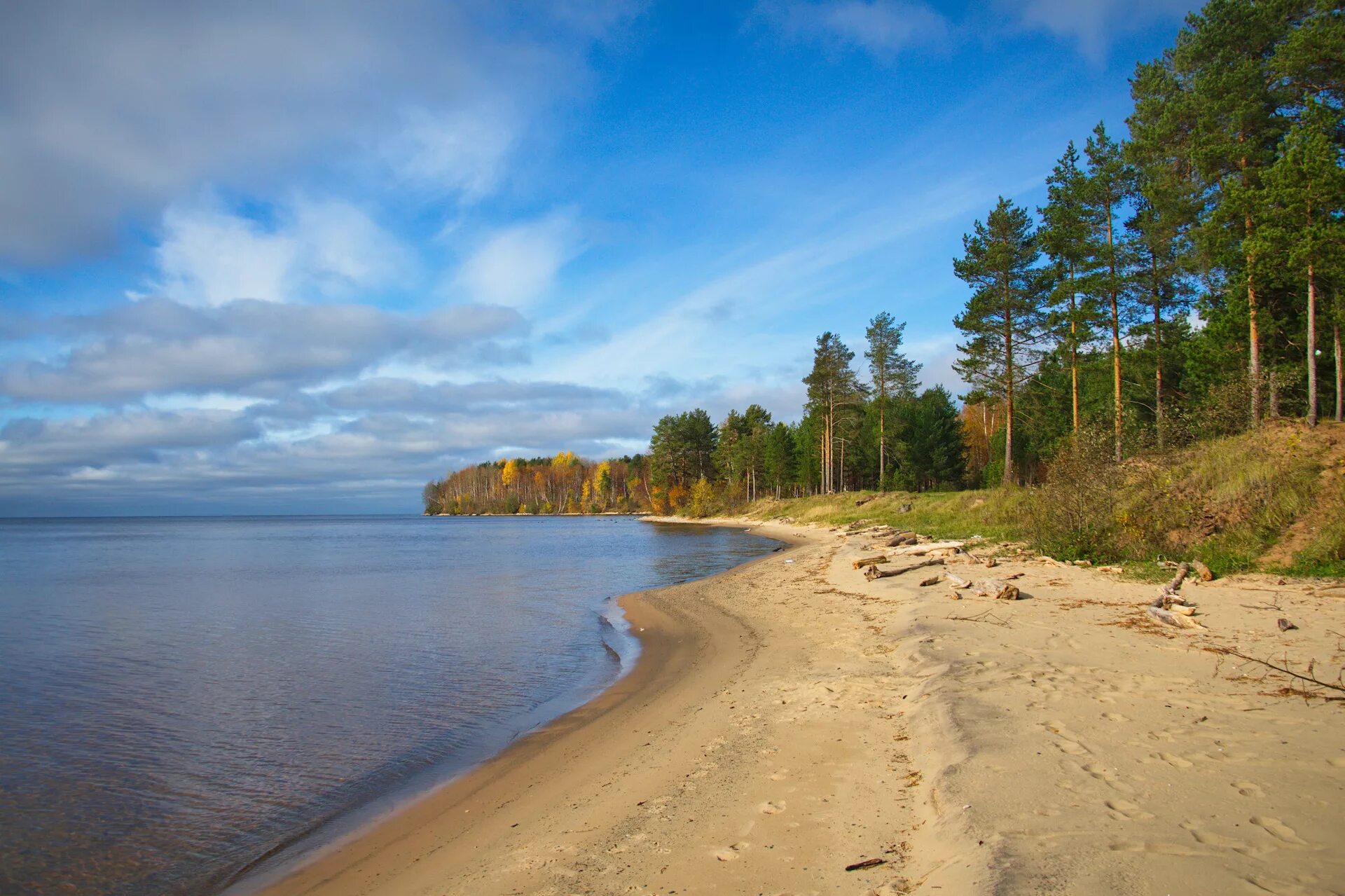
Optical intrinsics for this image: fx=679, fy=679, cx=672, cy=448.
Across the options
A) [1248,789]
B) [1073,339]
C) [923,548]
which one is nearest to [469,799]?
[1248,789]

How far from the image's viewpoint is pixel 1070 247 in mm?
26453

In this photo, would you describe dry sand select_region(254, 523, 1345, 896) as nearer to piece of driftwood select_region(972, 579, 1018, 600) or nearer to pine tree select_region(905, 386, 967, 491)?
piece of driftwood select_region(972, 579, 1018, 600)

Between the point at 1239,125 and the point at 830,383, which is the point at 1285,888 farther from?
the point at 830,383

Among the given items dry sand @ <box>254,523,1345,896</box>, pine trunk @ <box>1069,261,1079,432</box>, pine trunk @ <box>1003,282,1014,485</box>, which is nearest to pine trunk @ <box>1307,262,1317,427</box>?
pine trunk @ <box>1069,261,1079,432</box>

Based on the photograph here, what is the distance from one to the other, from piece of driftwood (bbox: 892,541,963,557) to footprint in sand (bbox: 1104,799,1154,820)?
54.9 ft

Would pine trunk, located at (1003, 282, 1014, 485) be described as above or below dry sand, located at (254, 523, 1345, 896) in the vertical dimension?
above

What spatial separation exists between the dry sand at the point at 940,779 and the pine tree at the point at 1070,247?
17.4 meters

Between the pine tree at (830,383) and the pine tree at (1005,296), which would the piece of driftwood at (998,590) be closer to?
the pine tree at (1005,296)

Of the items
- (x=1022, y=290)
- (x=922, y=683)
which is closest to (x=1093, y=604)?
(x=922, y=683)

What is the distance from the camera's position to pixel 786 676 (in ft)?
31.8

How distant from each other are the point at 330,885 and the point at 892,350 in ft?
214

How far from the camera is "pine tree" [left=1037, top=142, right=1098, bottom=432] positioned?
83.9 feet

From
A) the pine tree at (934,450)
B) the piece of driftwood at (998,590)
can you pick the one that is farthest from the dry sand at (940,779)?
the pine tree at (934,450)

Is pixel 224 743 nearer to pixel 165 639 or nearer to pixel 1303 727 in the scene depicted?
pixel 165 639
